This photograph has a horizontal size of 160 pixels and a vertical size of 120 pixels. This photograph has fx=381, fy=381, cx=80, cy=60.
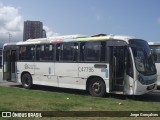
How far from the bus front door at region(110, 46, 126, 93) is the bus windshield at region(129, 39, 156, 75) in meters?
0.51

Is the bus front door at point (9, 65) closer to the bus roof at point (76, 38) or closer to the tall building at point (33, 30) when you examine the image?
the bus roof at point (76, 38)

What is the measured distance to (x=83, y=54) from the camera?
17.6 m

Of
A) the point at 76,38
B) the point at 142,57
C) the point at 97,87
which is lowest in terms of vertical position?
the point at 97,87

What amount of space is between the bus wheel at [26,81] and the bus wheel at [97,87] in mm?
4752

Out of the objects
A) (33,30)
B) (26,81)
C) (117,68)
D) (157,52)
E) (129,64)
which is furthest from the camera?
(33,30)

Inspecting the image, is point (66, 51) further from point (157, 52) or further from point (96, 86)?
point (157, 52)

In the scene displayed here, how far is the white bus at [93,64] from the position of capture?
1600 cm

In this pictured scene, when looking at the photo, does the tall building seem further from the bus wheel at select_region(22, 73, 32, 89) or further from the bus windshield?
the bus windshield

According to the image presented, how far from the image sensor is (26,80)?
21.2 meters

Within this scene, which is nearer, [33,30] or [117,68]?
[117,68]

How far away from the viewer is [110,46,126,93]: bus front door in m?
16.3

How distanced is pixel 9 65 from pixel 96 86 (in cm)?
759

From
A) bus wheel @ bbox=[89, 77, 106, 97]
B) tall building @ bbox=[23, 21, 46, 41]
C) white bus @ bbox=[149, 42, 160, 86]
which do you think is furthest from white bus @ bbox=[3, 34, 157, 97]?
tall building @ bbox=[23, 21, 46, 41]

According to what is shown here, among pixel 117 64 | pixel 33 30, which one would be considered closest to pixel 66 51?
pixel 117 64
